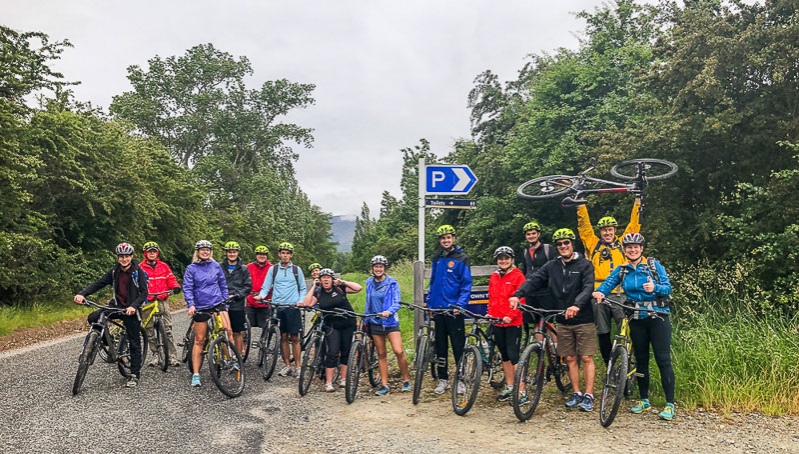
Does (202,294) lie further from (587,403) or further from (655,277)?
(655,277)

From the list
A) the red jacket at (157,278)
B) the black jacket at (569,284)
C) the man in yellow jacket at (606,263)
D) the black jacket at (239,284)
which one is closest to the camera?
the black jacket at (569,284)

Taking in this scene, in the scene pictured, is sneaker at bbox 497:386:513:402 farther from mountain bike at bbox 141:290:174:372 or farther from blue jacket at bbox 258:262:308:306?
mountain bike at bbox 141:290:174:372

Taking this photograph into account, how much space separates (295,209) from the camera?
4500cm

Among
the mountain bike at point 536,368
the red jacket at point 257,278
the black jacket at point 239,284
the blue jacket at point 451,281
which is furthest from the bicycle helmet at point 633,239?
the red jacket at point 257,278

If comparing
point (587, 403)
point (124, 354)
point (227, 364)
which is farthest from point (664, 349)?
point (124, 354)

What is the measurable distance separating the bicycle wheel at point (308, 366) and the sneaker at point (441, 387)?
1561mm

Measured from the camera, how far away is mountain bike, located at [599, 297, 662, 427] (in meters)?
5.27

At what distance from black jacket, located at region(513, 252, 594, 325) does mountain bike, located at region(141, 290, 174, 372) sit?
5291 mm

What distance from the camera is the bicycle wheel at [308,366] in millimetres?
6809

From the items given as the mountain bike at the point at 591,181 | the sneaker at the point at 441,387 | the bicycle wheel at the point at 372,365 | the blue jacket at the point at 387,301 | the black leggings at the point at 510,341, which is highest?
the mountain bike at the point at 591,181

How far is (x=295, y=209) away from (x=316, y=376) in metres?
38.1

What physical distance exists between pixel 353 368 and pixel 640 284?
10.9 ft

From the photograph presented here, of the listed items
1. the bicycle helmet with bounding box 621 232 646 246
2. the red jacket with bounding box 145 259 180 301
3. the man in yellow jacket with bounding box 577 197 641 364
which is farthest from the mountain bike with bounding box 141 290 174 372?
the bicycle helmet with bounding box 621 232 646 246

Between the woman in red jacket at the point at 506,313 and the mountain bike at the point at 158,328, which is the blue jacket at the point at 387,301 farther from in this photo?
the mountain bike at the point at 158,328
